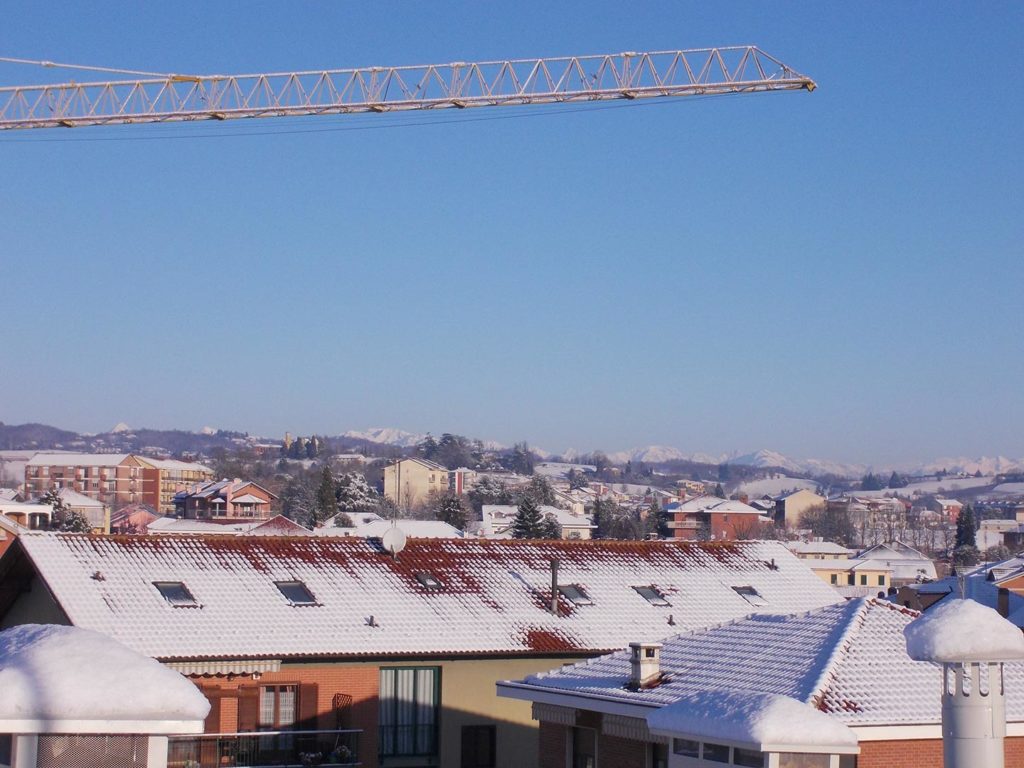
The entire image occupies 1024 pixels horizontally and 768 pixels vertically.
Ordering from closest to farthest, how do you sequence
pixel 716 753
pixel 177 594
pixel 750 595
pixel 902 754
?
pixel 716 753, pixel 902 754, pixel 177 594, pixel 750 595

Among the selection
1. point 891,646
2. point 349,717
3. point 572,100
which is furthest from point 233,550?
point 572,100

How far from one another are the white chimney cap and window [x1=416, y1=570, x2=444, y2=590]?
1622cm

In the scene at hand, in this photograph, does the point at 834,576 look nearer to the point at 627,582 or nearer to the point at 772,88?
the point at 772,88

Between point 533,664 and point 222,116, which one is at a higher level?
point 222,116

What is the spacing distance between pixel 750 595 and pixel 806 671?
40.4 feet

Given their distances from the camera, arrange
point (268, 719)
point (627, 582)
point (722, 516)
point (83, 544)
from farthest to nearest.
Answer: point (722, 516)
point (627, 582)
point (83, 544)
point (268, 719)

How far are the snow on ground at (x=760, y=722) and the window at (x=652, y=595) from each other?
16432 millimetres

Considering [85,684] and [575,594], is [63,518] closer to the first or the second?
[575,594]

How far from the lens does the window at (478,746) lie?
81.3ft

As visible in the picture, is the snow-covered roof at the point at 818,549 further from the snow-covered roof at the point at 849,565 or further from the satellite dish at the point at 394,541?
the satellite dish at the point at 394,541

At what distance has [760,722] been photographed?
10.7 meters

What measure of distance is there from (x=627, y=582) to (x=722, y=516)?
15090 cm

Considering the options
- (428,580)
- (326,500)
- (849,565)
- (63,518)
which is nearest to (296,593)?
(428,580)

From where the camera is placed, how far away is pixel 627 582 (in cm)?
2880
